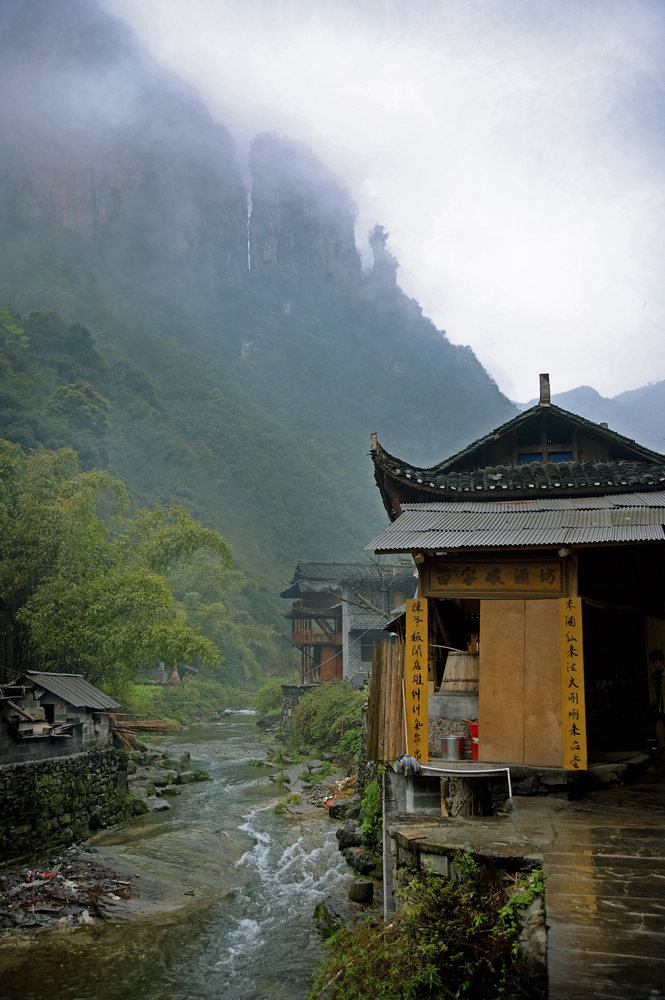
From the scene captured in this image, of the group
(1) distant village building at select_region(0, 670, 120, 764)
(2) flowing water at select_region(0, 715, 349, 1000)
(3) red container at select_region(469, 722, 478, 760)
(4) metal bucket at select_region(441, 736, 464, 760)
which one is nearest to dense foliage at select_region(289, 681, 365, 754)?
(2) flowing water at select_region(0, 715, 349, 1000)

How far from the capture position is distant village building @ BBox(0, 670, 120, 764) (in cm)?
1511

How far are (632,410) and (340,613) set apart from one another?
106m

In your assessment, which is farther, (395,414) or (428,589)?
(395,414)

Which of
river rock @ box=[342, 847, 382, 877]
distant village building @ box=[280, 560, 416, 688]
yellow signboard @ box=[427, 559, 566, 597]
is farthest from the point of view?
distant village building @ box=[280, 560, 416, 688]

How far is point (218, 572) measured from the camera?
208 ft

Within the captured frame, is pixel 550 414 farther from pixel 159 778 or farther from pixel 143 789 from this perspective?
pixel 159 778

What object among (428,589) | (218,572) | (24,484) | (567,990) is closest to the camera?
(567,990)

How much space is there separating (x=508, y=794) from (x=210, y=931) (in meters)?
6.75

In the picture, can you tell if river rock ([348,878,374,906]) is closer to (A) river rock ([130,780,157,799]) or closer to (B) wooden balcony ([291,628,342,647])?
(A) river rock ([130,780,157,799])

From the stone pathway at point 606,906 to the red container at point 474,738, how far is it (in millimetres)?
1790

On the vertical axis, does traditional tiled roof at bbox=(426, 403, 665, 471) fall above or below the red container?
above

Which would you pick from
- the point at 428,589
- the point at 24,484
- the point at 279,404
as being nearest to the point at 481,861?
the point at 428,589

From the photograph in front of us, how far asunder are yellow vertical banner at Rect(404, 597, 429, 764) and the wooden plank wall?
74cm

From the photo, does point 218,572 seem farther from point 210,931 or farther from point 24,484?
point 210,931
